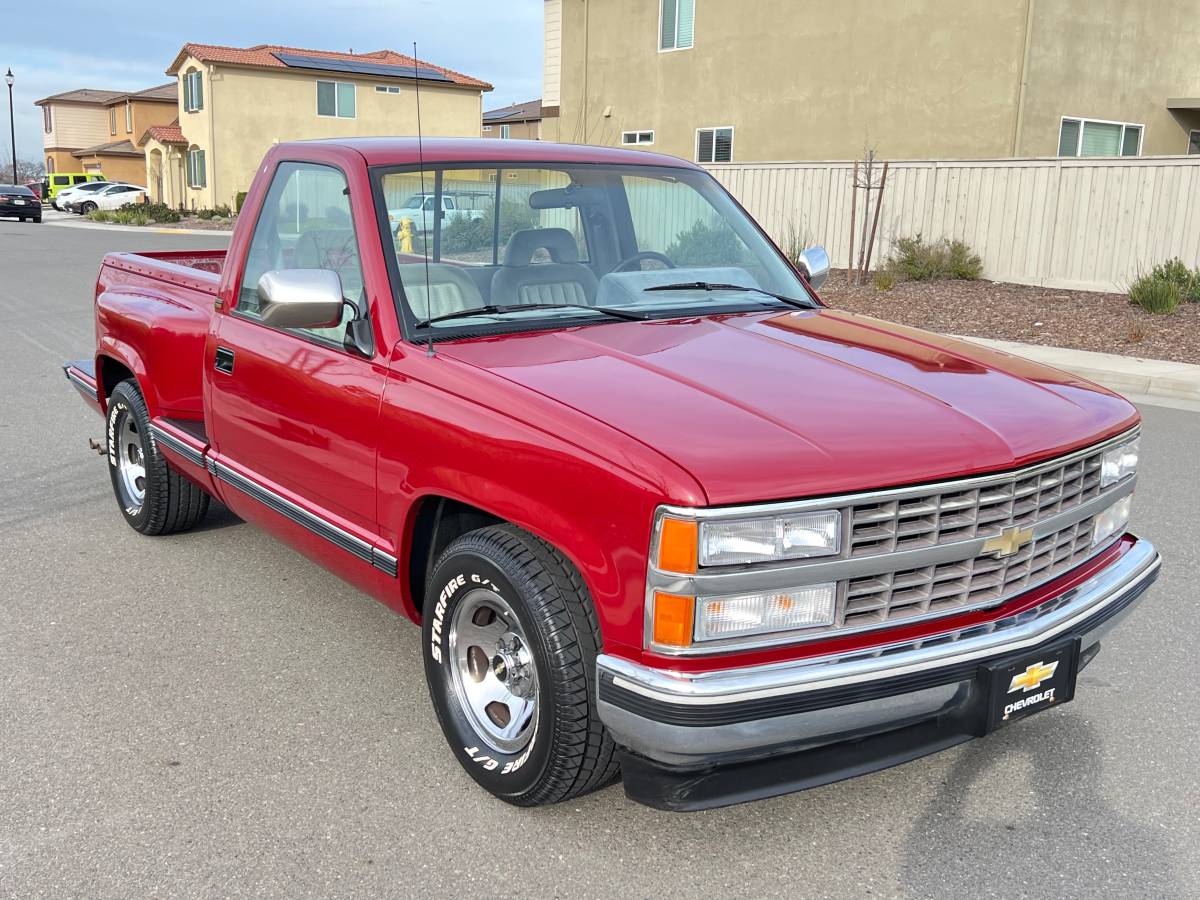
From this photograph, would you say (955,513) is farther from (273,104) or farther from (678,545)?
(273,104)

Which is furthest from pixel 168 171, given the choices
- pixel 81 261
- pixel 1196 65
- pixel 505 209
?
pixel 505 209

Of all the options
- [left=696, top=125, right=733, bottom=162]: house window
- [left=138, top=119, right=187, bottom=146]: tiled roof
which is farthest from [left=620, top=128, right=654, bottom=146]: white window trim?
[left=138, top=119, right=187, bottom=146]: tiled roof

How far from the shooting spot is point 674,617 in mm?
2621

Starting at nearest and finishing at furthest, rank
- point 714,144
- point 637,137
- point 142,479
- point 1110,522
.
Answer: point 1110,522, point 142,479, point 714,144, point 637,137

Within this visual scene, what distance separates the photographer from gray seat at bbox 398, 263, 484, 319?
366 centimetres

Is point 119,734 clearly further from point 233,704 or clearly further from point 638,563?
point 638,563

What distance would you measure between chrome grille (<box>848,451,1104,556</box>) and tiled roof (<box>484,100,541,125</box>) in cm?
5450

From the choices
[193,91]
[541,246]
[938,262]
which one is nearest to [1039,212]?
[938,262]

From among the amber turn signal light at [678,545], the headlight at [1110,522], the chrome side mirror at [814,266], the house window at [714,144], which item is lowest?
the headlight at [1110,522]

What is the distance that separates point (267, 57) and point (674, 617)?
51725mm

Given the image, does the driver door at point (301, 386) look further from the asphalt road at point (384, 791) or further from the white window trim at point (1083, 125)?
the white window trim at point (1083, 125)

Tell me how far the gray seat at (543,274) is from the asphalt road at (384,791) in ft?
4.57

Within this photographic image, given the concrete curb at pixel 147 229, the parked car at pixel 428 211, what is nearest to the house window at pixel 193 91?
the concrete curb at pixel 147 229

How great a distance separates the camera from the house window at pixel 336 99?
166 feet
